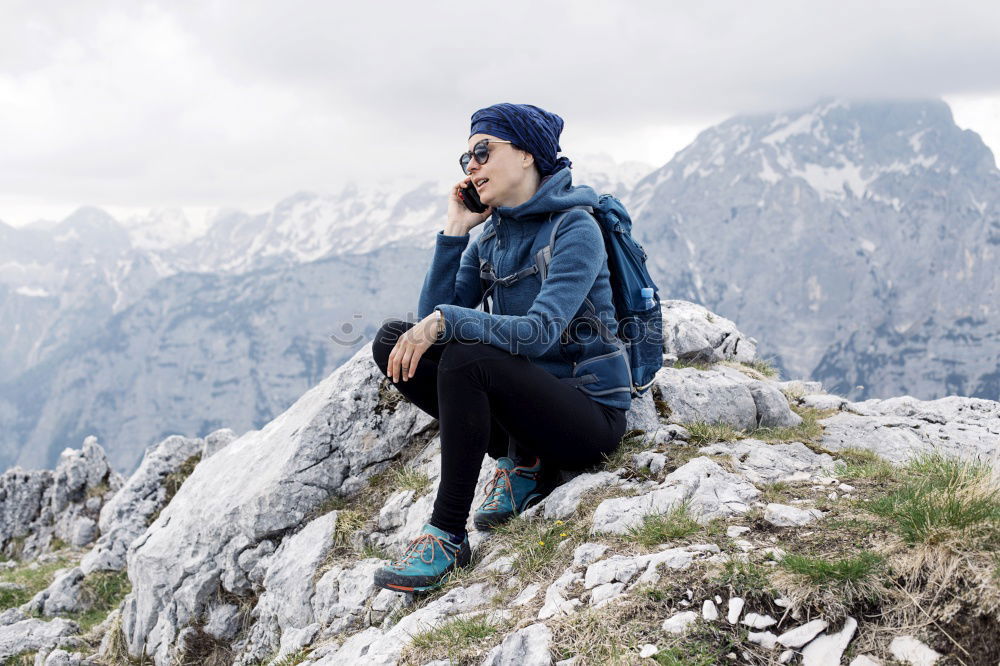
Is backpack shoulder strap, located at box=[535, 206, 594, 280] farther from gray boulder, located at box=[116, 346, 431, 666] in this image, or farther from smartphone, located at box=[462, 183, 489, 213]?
gray boulder, located at box=[116, 346, 431, 666]

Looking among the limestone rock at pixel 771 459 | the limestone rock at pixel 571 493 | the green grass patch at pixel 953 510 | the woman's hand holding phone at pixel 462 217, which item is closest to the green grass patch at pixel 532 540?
the limestone rock at pixel 571 493

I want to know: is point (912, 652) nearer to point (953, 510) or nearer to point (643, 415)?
point (953, 510)

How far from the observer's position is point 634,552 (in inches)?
200

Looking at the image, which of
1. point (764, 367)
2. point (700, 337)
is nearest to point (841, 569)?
point (700, 337)

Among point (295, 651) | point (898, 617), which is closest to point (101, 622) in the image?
point (295, 651)

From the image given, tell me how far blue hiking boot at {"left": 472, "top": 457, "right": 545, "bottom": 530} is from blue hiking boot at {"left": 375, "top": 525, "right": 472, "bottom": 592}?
1.99ft

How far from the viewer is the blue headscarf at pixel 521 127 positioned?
6.36 metres

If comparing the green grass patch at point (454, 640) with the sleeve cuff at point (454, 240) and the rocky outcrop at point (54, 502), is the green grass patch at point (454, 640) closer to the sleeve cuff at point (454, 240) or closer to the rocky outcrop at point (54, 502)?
the sleeve cuff at point (454, 240)

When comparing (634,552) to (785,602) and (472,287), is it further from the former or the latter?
(472,287)

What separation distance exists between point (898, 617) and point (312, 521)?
675cm

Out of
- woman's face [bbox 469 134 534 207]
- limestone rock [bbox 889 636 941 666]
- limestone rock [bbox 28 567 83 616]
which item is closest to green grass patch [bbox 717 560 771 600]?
limestone rock [bbox 889 636 941 666]

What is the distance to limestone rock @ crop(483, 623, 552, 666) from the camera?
4242 mm

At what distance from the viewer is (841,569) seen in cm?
402

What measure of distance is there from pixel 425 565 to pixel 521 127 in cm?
407
